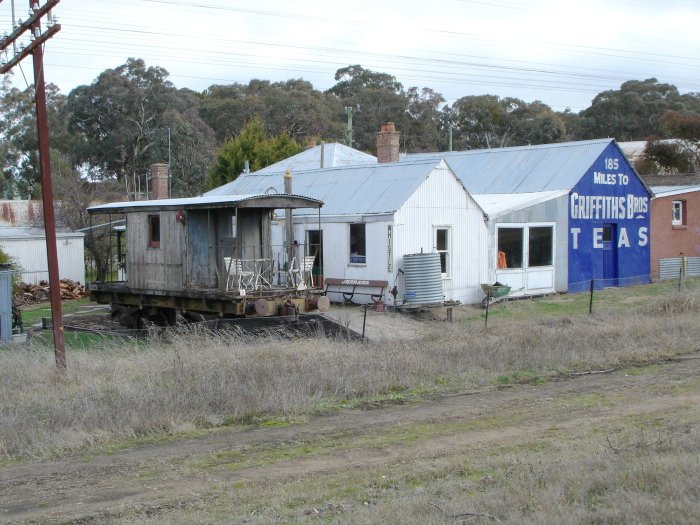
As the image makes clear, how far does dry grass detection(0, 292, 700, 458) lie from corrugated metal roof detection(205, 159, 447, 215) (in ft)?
22.3

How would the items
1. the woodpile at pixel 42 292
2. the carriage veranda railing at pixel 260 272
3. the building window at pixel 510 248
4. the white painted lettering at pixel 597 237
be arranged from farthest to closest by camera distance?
the white painted lettering at pixel 597 237, the woodpile at pixel 42 292, the building window at pixel 510 248, the carriage veranda railing at pixel 260 272

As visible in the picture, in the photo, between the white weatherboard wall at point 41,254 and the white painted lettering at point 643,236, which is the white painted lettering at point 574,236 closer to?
the white painted lettering at point 643,236

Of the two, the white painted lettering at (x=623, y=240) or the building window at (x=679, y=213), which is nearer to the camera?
the white painted lettering at (x=623, y=240)

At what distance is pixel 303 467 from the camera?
885cm

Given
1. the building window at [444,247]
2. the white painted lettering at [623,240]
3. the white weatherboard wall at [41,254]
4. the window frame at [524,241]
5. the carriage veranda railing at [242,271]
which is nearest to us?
the carriage veranda railing at [242,271]

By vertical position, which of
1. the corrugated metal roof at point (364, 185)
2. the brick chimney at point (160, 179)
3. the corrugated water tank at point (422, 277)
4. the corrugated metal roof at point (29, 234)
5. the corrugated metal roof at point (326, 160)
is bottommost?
the corrugated water tank at point (422, 277)

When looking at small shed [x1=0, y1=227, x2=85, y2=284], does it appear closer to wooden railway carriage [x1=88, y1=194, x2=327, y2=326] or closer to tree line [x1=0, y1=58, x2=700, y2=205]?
tree line [x1=0, y1=58, x2=700, y2=205]

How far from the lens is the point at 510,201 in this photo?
28141 mm

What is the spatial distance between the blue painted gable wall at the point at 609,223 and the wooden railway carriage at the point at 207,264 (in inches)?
431

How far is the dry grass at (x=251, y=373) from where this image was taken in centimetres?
1051

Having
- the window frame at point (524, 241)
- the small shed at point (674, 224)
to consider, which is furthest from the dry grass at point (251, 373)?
the small shed at point (674, 224)

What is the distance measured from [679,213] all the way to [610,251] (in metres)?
5.91

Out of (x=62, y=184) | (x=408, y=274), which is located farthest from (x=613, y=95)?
(x=408, y=274)

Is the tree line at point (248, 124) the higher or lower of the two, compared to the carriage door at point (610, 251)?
higher
